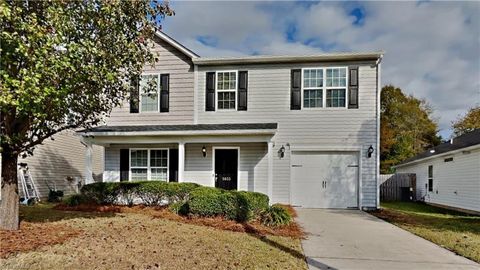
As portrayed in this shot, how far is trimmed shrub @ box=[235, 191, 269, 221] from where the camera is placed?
9.38 m

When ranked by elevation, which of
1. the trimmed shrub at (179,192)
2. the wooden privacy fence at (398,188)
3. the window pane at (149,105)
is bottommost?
the wooden privacy fence at (398,188)

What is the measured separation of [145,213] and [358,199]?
8364 millimetres

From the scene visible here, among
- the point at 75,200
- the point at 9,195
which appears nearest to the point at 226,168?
the point at 75,200

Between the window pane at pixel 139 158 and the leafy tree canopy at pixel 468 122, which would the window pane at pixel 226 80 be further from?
the leafy tree canopy at pixel 468 122

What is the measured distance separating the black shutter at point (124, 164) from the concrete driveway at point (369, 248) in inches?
318

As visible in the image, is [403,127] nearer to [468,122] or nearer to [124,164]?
[468,122]

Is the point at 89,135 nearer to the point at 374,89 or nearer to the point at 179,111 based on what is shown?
the point at 179,111

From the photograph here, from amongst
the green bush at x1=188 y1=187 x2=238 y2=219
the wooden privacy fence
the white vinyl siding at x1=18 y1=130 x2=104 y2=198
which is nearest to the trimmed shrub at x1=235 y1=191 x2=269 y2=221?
the green bush at x1=188 y1=187 x2=238 y2=219

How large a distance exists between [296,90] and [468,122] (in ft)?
101

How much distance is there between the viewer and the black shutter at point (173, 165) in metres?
14.3

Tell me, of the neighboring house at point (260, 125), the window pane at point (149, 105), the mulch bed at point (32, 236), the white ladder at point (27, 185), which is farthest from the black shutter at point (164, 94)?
the mulch bed at point (32, 236)

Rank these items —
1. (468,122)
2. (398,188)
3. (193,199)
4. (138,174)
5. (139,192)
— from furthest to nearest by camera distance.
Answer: (468,122) < (398,188) < (138,174) < (139,192) < (193,199)

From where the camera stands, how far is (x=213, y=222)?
898 cm

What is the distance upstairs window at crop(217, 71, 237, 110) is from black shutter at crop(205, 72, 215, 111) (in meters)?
0.21
